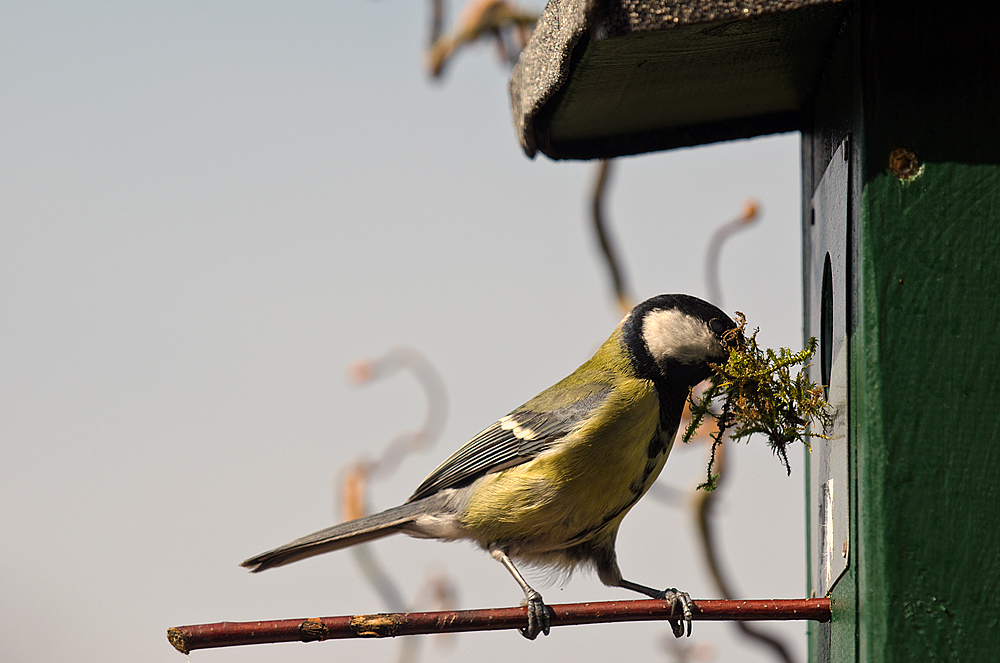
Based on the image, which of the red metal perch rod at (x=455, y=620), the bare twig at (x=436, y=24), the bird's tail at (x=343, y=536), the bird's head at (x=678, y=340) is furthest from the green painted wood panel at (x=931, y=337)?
the bare twig at (x=436, y=24)

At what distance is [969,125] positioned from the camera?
1243 mm

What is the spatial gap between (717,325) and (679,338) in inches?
3.7

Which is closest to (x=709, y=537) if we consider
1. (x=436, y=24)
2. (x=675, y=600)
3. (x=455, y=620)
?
(x=675, y=600)

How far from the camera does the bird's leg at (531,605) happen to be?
60.4 inches

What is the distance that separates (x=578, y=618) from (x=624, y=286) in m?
1.33

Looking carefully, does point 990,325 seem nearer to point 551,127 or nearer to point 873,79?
point 873,79

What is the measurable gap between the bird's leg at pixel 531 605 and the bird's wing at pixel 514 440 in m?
0.17

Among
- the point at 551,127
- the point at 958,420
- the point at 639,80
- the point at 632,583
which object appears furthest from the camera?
the point at 632,583

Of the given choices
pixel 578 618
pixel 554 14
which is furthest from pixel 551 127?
pixel 578 618

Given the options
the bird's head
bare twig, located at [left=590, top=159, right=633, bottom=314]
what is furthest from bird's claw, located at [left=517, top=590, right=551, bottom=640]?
bare twig, located at [left=590, top=159, right=633, bottom=314]

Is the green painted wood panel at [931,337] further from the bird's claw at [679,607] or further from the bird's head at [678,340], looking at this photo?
the bird's head at [678,340]

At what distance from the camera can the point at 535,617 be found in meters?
1.54

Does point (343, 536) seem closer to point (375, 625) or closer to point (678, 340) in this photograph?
point (375, 625)

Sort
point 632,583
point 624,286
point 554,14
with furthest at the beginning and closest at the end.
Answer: point 624,286 < point 632,583 < point 554,14
